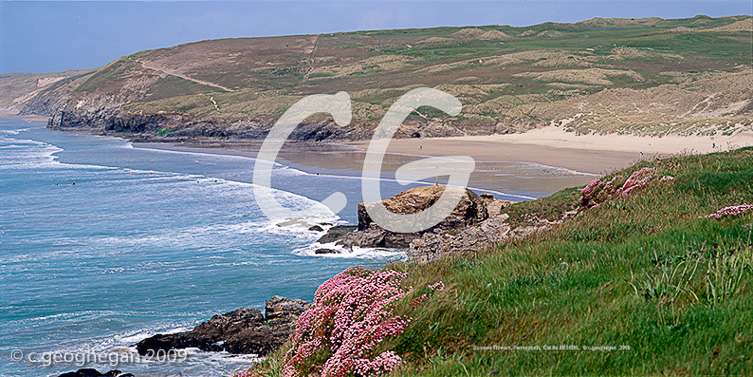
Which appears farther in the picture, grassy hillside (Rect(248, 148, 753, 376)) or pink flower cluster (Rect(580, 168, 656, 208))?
pink flower cluster (Rect(580, 168, 656, 208))

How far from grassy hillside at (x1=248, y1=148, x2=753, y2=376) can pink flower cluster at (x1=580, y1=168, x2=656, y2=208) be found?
11.4ft

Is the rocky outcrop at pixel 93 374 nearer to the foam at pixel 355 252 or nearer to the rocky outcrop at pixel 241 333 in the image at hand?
the rocky outcrop at pixel 241 333

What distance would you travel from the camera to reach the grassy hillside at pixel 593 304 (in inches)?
149

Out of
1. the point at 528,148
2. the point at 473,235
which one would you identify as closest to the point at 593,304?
the point at 473,235

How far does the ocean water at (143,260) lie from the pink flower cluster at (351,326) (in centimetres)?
188

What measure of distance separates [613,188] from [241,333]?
8.78 m

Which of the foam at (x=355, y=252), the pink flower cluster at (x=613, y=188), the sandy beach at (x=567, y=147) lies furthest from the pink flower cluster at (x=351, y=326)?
the sandy beach at (x=567, y=147)

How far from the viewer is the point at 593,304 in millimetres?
4594

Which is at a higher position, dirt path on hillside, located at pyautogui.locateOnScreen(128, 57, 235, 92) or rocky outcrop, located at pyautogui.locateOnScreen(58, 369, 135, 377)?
dirt path on hillside, located at pyautogui.locateOnScreen(128, 57, 235, 92)

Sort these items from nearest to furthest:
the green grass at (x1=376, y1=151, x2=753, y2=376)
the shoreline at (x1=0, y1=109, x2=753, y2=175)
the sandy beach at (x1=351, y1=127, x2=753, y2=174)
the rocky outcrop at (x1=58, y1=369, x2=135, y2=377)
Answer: the green grass at (x1=376, y1=151, x2=753, y2=376) < the rocky outcrop at (x1=58, y1=369, x2=135, y2=377) < the sandy beach at (x1=351, y1=127, x2=753, y2=174) < the shoreline at (x1=0, y1=109, x2=753, y2=175)

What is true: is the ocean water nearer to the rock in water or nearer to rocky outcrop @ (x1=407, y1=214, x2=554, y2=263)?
the rock in water

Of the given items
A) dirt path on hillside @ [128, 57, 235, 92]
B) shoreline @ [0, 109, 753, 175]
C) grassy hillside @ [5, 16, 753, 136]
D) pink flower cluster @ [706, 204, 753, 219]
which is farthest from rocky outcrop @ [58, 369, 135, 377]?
dirt path on hillside @ [128, 57, 235, 92]

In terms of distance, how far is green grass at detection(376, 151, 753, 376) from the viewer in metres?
3.76

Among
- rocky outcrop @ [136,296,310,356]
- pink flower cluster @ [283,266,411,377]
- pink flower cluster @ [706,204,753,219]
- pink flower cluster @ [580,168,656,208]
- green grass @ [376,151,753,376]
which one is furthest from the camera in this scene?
rocky outcrop @ [136,296,310,356]
